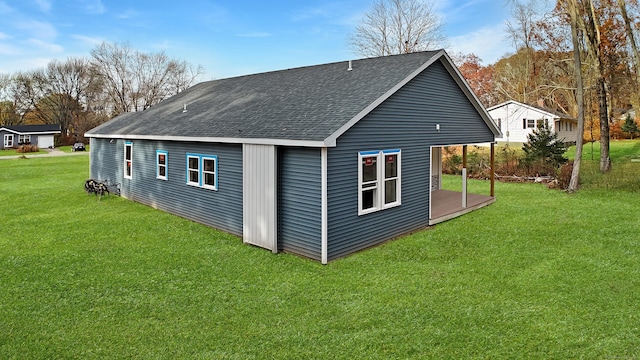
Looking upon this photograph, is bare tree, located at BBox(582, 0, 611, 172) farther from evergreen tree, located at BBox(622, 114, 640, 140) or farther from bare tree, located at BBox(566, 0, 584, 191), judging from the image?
evergreen tree, located at BBox(622, 114, 640, 140)

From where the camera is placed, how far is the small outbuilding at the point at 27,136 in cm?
5084

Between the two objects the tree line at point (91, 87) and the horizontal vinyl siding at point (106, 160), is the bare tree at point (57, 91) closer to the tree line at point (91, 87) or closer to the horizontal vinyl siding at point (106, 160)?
the tree line at point (91, 87)

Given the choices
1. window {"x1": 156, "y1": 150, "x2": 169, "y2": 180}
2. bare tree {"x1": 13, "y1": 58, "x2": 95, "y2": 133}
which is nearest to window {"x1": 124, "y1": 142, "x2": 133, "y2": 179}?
window {"x1": 156, "y1": 150, "x2": 169, "y2": 180}

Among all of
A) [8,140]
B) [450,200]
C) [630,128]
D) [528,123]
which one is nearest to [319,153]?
[450,200]

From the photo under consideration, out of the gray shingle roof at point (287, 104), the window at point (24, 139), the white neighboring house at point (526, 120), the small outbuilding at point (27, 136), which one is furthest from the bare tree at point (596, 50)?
A: the window at point (24, 139)

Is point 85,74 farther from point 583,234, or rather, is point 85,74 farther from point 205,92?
point 583,234

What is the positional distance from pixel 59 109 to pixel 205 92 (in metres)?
58.7

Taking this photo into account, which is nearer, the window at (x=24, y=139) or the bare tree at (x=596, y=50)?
the bare tree at (x=596, y=50)

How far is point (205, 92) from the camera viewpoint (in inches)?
669

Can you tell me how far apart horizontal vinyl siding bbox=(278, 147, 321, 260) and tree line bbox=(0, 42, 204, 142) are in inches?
2077

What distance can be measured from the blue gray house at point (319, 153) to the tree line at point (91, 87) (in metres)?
46.7

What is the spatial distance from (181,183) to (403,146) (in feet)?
21.5

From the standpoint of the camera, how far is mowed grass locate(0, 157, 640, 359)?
16.5 feet

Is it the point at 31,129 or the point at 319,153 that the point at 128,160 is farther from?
the point at 31,129
